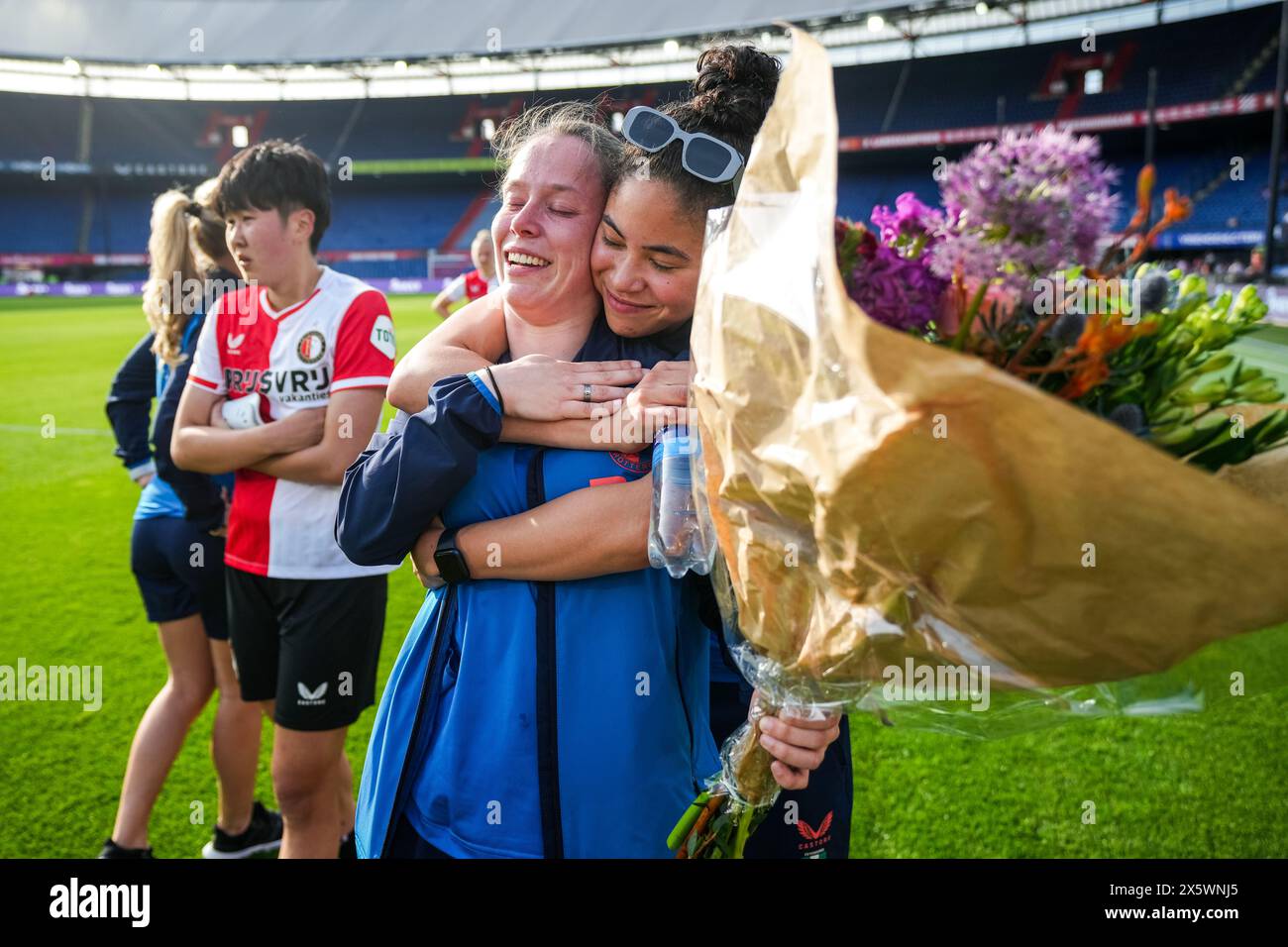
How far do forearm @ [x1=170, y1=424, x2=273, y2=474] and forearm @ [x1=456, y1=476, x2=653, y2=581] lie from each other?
1417mm

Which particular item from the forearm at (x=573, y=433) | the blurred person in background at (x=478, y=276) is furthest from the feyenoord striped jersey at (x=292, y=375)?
the blurred person in background at (x=478, y=276)

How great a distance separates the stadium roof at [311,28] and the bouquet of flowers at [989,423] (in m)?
37.8

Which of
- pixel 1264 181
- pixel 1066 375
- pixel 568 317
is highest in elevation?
pixel 1264 181

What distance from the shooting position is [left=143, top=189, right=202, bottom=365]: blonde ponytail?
3.04 meters

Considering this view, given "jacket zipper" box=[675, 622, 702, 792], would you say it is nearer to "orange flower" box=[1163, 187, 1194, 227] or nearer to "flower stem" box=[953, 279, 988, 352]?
"flower stem" box=[953, 279, 988, 352]

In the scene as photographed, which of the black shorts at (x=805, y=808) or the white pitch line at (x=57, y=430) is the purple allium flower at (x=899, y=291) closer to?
the black shorts at (x=805, y=808)

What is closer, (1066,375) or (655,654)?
(1066,375)

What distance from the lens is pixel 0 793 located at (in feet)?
10.7

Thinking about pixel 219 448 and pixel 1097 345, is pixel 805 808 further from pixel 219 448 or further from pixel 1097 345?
pixel 219 448

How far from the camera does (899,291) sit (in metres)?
0.92

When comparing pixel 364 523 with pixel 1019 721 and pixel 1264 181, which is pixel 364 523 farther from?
pixel 1264 181

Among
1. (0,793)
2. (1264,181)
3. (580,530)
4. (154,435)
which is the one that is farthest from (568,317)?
(1264,181)

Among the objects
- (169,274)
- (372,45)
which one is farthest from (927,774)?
(372,45)

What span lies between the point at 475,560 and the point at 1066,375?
93 centimetres
